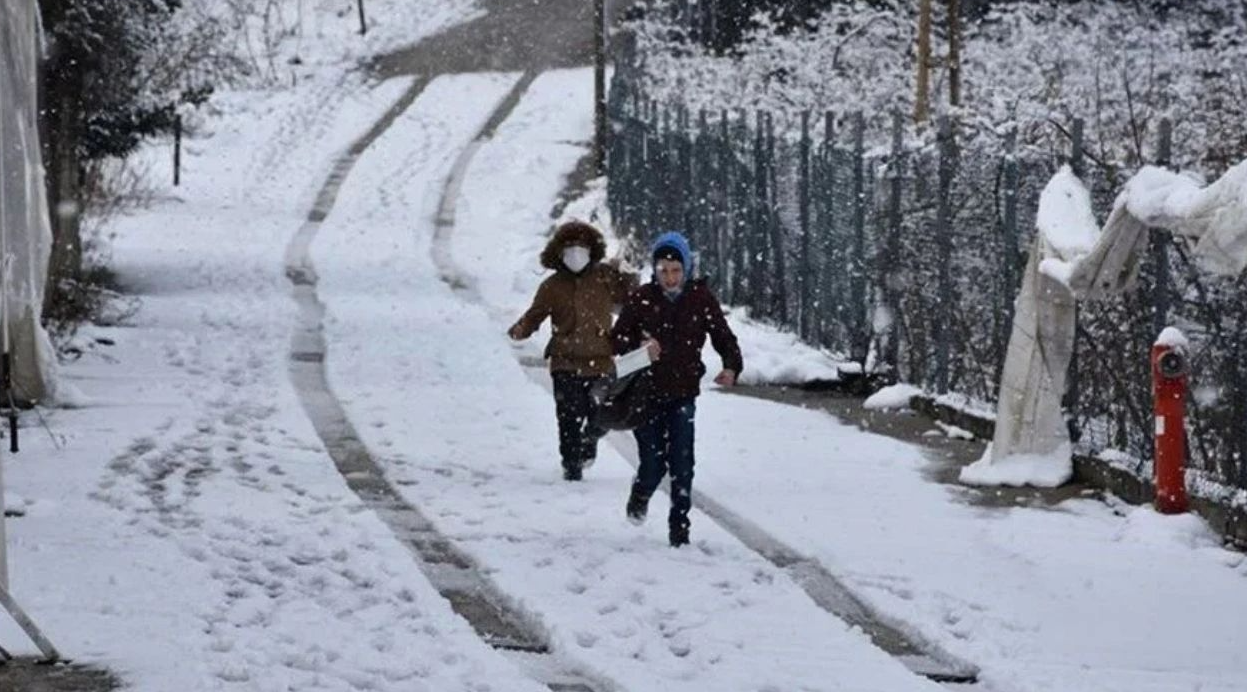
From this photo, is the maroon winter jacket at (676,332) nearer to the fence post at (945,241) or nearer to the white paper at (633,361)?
the white paper at (633,361)

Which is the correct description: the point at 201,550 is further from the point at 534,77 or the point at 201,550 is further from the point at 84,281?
the point at 534,77

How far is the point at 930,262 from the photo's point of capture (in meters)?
17.8

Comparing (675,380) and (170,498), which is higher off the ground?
(675,380)

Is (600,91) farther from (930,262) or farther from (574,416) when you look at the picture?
(574,416)

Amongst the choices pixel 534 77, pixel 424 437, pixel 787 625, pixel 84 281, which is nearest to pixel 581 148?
pixel 534 77

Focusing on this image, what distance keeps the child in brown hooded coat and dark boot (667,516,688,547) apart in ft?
8.01

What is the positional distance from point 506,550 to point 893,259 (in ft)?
25.0

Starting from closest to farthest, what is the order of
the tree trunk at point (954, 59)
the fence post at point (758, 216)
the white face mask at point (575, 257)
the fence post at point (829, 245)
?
the white face mask at point (575, 257)
the fence post at point (829, 245)
the fence post at point (758, 216)
the tree trunk at point (954, 59)

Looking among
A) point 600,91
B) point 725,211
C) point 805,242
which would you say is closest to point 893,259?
point 805,242

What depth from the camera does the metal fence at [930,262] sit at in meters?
13.2

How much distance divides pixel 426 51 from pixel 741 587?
45879 mm

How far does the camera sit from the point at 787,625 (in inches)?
390

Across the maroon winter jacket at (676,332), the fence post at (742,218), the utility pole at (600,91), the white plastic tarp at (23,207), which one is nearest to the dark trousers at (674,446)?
the maroon winter jacket at (676,332)

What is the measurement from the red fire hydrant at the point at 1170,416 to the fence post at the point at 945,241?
183 inches
